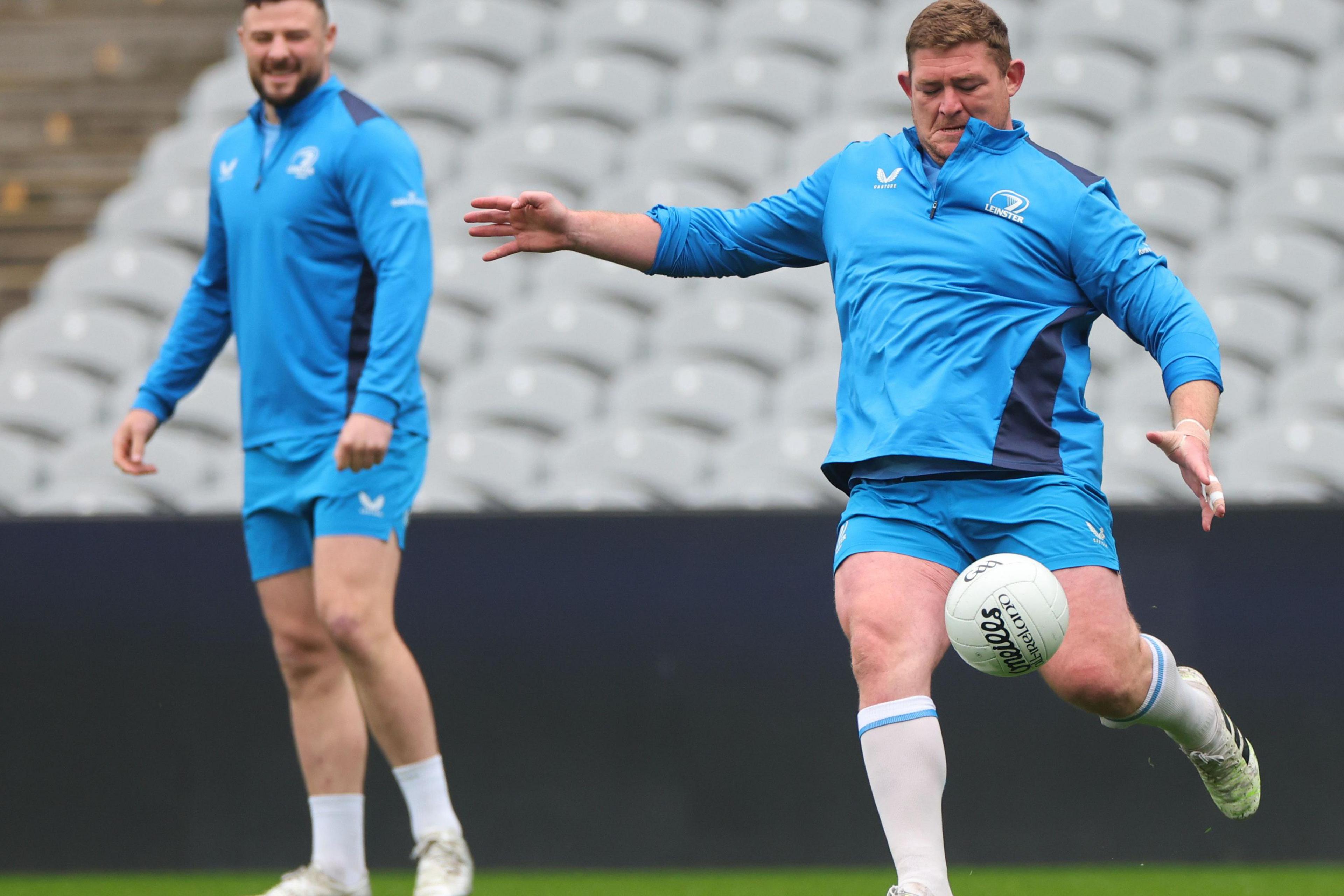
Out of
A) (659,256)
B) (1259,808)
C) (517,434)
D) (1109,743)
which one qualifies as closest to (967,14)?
(659,256)

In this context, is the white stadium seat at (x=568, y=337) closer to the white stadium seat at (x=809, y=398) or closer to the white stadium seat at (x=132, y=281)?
the white stadium seat at (x=809, y=398)

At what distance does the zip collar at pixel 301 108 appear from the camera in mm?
4000

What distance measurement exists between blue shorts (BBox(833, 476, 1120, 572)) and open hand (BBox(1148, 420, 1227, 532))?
13.6 inches

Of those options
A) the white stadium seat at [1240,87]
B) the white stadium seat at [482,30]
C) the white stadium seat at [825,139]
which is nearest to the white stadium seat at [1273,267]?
the white stadium seat at [1240,87]

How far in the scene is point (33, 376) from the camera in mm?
7422

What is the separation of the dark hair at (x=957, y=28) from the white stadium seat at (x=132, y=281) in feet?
17.7

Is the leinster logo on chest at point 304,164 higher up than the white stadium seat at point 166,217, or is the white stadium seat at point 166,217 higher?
the leinster logo on chest at point 304,164

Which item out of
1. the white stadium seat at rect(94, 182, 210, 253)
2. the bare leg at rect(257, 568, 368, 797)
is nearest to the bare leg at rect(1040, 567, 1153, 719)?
the bare leg at rect(257, 568, 368, 797)

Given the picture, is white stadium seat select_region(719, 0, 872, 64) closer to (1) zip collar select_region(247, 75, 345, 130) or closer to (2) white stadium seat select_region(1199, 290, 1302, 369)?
(2) white stadium seat select_region(1199, 290, 1302, 369)

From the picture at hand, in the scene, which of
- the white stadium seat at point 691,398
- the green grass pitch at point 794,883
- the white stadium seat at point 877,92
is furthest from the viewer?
the white stadium seat at point 877,92

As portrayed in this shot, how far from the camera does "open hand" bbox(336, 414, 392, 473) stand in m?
3.60

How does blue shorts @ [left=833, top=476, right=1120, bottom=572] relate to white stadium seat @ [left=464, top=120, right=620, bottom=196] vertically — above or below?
above

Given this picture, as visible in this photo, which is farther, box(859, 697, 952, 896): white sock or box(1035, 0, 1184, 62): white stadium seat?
box(1035, 0, 1184, 62): white stadium seat

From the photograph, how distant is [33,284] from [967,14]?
7576 mm
